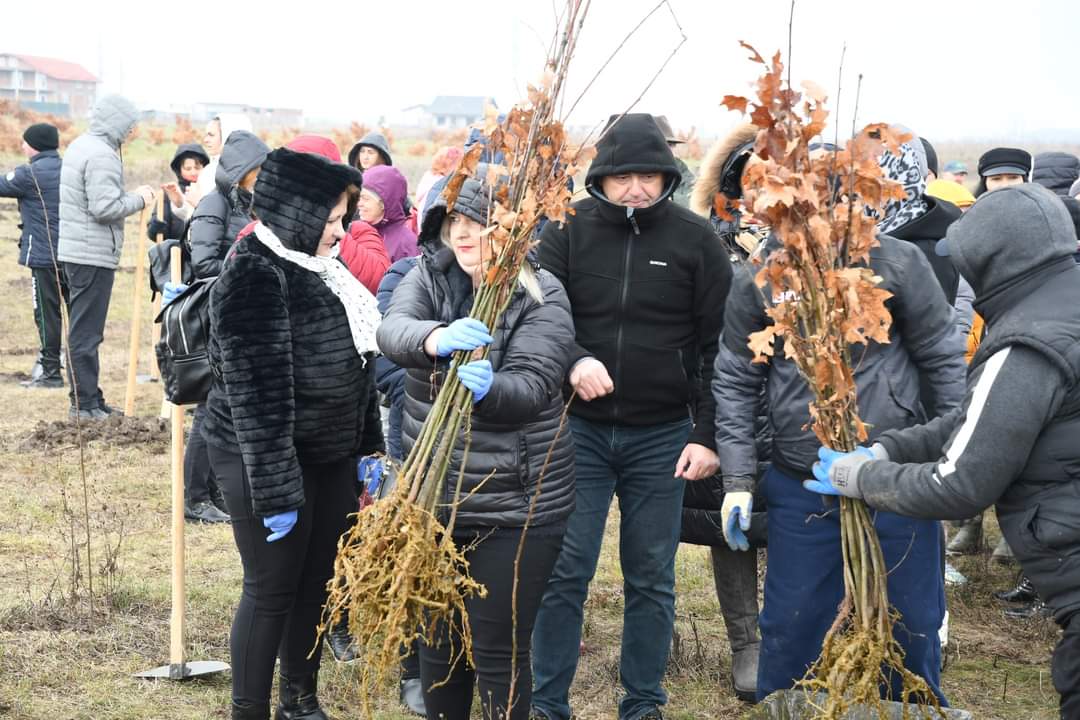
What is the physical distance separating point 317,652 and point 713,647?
71.2 inches

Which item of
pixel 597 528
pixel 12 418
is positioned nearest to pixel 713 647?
pixel 597 528

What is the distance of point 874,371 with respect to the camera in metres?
3.21

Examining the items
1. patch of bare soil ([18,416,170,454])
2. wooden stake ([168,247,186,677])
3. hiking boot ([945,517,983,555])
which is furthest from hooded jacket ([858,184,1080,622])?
patch of bare soil ([18,416,170,454])

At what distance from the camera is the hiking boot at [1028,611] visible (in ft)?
17.4

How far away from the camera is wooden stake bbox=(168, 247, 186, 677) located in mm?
4121

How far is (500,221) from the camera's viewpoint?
9.73ft

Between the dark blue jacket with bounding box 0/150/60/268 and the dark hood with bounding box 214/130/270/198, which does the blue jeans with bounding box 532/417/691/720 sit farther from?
the dark blue jacket with bounding box 0/150/60/268

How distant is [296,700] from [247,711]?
0.83 ft

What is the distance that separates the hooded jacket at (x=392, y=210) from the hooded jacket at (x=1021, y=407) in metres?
3.36

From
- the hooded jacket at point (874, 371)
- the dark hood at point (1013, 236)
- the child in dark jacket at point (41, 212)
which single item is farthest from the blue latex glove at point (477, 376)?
the child in dark jacket at point (41, 212)

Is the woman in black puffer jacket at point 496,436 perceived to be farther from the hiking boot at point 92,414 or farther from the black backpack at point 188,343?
the hiking boot at point 92,414

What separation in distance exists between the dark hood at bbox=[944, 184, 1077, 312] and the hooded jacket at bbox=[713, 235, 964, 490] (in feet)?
1.27

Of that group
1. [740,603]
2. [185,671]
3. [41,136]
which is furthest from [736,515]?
[41,136]

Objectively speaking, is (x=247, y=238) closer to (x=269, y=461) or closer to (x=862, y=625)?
(x=269, y=461)
